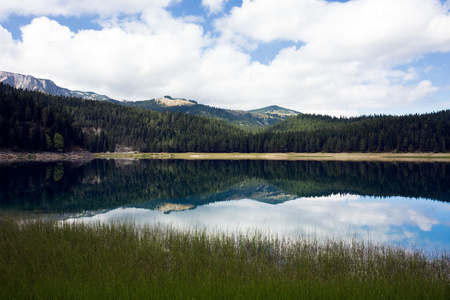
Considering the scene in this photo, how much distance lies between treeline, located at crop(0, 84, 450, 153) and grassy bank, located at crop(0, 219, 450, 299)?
86.7 meters

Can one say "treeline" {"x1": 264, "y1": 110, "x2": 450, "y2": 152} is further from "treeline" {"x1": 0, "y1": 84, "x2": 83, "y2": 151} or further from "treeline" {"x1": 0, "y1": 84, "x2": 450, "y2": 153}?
"treeline" {"x1": 0, "y1": 84, "x2": 83, "y2": 151}

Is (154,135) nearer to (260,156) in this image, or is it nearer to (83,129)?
(83,129)

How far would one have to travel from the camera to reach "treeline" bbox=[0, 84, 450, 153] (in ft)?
294

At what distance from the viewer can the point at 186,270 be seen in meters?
9.41

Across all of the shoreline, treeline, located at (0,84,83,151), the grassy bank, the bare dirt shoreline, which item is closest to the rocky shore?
the shoreline

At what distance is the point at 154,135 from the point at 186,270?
585ft

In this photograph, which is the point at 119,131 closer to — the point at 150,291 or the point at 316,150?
the point at 316,150

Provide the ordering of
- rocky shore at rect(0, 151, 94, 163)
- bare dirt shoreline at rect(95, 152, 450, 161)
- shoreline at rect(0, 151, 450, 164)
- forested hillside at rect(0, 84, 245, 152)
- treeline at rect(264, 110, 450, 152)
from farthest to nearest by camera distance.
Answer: treeline at rect(264, 110, 450, 152) → bare dirt shoreline at rect(95, 152, 450, 161) → forested hillside at rect(0, 84, 245, 152) → shoreline at rect(0, 151, 450, 164) → rocky shore at rect(0, 151, 94, 163)

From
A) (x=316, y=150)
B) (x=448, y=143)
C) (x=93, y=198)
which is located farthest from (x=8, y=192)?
(x=448, y=143)

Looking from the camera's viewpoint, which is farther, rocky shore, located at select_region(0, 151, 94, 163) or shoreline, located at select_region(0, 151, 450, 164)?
shoreline, located at select_region(0, 151, 450, 164)

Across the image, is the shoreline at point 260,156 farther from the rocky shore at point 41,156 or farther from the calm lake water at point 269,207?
the calm lake water at point 269,207

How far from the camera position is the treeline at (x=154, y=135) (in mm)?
89500

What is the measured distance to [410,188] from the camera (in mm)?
38500

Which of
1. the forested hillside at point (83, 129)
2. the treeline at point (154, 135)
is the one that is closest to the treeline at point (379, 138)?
the treeline at point (154, 135)
